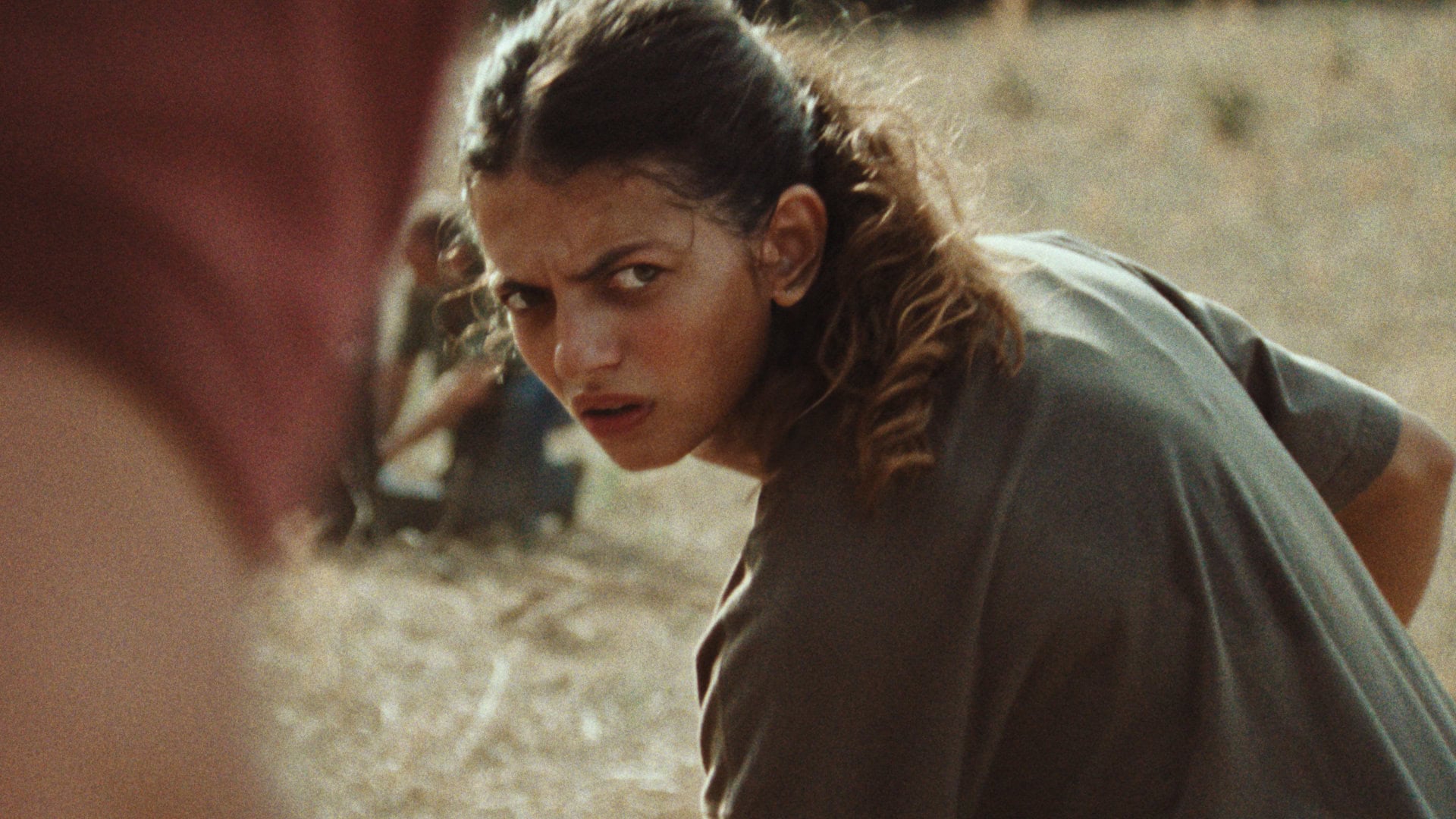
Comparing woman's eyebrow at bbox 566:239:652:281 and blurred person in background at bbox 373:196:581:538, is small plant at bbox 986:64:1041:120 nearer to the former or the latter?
blurred person in background at bbox 373:196:581:538

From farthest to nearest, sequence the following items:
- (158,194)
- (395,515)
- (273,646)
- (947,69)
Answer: (947,69) < (395,515) < (273,646) < (158,194)

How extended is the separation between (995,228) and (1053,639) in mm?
671

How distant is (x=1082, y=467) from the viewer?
51.8 inches

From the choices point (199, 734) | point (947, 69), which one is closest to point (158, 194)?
point (199, 734)

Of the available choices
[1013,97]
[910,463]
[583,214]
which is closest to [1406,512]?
[910,463]

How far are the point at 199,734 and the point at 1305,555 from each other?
3.94 ft

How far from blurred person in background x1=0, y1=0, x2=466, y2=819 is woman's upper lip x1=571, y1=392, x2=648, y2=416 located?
3.09ft

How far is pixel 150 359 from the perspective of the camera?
47 cm

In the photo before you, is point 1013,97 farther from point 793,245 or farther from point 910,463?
point 910,463

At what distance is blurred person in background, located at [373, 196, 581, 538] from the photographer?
4.42m

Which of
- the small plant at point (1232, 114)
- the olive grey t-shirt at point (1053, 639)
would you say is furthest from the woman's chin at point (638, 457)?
the small plant at point (1232, 114)

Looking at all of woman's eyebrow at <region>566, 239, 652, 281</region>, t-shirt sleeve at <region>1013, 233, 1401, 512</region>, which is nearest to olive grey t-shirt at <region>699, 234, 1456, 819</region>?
woman's eyebrow at <region>566, 239, 652, 281</region>

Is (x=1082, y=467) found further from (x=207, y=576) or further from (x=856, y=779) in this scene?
(x=207, y=576)

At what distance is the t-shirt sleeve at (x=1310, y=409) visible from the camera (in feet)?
5.76
